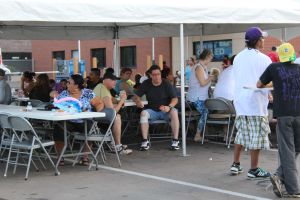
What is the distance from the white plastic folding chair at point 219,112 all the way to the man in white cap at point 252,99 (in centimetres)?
257

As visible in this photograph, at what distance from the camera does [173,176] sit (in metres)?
7.36

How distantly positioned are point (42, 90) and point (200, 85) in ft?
9.87

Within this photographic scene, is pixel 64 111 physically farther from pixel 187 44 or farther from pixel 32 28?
pixel 187 44

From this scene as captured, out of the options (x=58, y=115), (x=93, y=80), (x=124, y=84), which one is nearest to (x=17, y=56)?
(x=93, y=80)

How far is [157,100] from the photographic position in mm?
9562

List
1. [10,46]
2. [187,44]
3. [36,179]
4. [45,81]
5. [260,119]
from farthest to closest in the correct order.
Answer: [10,46] → [187,44] → [45,81] → [36,179] → [260,119]

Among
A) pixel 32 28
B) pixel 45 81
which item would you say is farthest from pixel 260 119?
pixel 32 28

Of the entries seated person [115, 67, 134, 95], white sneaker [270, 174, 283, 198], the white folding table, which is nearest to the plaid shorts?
white sneaker [270, 174, 283, 198]

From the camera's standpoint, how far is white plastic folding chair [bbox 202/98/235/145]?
31.1 ft

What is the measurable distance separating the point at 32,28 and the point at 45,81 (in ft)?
10.5

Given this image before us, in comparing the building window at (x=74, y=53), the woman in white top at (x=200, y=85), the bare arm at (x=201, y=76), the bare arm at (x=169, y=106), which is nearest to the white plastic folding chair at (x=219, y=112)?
the woman in white top at (x=200, y=85)

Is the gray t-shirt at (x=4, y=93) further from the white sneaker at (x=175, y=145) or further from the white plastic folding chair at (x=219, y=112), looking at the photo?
the white plastic folding chair at (x=219, y=112)

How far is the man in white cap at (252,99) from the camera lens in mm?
6754

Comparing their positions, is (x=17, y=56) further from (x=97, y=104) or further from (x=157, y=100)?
(x=97, y=104)
